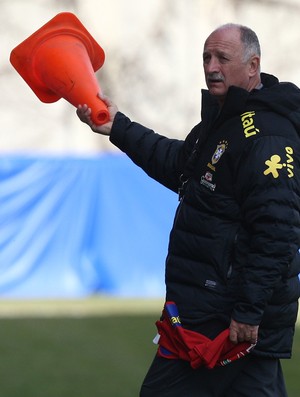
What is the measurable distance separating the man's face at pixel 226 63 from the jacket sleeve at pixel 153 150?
45 cm

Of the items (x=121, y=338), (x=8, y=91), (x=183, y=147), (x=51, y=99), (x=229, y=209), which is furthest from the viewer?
(x=8, y=91)

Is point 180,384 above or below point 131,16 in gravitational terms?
below

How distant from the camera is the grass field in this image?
22.3 feet

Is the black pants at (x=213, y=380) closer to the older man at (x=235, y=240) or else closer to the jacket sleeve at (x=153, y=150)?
the older man at (x=235, y=240)

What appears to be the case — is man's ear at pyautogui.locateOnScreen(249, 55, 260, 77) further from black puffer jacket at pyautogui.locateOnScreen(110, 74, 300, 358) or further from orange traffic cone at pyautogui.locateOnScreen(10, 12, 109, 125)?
orange traffic cone at pyautogui.locateOnScreen(10, 12, 109, 125)

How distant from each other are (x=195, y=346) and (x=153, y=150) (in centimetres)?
103

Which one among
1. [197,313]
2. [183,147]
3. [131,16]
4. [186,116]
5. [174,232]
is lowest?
[197,313]

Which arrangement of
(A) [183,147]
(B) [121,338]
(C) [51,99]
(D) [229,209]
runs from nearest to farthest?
(D) [229,209]
(A) [183,147]
(C) [51,99]
(B) [121,338]

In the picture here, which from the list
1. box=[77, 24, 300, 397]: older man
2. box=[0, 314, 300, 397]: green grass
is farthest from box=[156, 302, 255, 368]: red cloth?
box=[0, 314, 300, 397]: green grass

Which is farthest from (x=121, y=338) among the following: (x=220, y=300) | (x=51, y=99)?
(x=220, y=300)

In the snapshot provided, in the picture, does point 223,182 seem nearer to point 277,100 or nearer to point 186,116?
point 277,100

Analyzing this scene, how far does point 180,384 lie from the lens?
14.2ft

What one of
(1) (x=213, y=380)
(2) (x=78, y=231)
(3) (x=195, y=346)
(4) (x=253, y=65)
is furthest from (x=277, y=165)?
(2) (x=78, y=231)

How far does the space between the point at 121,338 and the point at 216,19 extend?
10.9m
